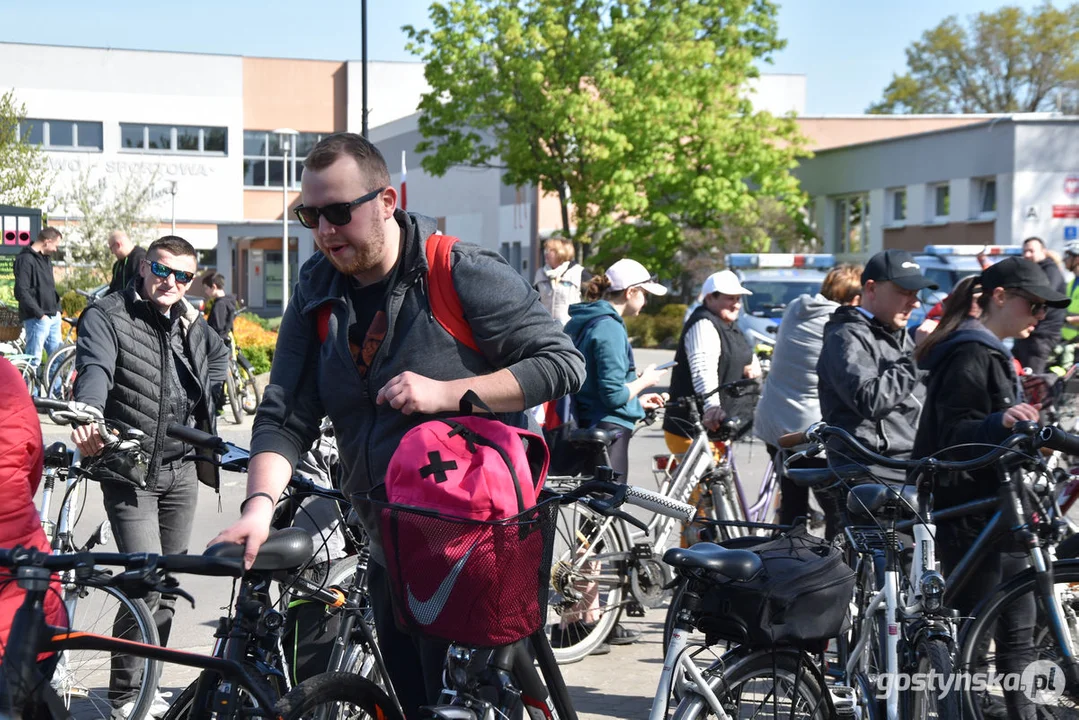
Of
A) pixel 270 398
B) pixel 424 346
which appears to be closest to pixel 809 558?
pixel 424 346

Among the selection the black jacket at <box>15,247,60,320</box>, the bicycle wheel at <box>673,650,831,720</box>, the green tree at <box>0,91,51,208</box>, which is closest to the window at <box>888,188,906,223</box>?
the green tree at <box>0,91,51,208</box>

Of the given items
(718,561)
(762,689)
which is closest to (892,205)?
(762,689)

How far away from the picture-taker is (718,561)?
3.37m

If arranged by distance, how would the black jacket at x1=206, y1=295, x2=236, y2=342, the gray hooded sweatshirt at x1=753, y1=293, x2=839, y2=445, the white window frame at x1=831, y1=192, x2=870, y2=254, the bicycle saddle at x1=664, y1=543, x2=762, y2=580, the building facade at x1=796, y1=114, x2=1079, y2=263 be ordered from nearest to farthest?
the bicycle saddle at x1=664, y1=543, x2=762, y2=580
the gray hooded sweatshirt at x1=753, y1=293, x2=839, y2=445
the black jacket at x1=206, y1=295, x2=236, y2=342
the building facade at x1=796, y1=114, x2=1079, y2=263
the white window frame at x1=831, y1=192, x2=870, y2=254

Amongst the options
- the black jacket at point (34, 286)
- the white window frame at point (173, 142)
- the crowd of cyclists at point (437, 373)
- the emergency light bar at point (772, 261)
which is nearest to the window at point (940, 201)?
the emergency light bar at point (772, 261)

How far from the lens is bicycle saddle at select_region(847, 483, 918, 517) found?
419 cm

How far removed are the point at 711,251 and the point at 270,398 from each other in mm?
31820

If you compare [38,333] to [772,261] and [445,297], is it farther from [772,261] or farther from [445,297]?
[445,297]

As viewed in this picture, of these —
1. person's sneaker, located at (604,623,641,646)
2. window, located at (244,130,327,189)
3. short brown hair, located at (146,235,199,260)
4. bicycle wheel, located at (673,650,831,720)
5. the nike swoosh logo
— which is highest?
window, located at (244,130,327,189)

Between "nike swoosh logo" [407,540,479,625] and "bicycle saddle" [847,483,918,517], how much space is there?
1937 millimetres

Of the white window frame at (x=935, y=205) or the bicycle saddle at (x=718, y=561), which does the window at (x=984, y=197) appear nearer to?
the white window frame at (x=935, y=205)

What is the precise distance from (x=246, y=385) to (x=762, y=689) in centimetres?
1304

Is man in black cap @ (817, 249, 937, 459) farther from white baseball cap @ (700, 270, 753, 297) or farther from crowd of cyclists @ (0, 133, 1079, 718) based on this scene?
white baseball cap @ (700, 270, 753, 297)

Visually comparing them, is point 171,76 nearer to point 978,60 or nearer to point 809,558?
point 978,60
